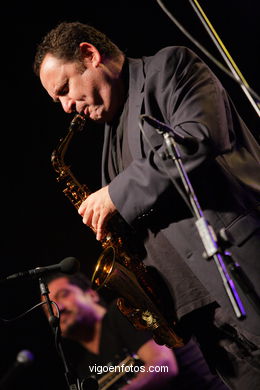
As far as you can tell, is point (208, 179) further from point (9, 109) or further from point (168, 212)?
point (9, 109)

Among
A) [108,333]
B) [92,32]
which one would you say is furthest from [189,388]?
[92,32]

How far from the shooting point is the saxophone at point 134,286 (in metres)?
2.68

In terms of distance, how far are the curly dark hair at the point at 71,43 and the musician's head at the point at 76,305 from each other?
3.65m

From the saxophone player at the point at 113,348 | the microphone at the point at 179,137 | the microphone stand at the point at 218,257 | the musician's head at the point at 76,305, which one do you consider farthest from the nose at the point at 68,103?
the musician's head at the point at 76,305

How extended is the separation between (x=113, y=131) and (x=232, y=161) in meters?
1.14

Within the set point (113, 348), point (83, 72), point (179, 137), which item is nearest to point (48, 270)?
point (179, 137)

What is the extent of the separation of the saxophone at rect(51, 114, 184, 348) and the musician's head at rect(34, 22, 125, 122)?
0.89 m

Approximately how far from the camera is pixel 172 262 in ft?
7.71

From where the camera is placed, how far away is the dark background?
4.16 metres

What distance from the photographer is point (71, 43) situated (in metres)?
2.89

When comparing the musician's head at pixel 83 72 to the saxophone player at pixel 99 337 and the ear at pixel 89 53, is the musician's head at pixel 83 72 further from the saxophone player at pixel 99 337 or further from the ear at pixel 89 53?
the saxophone player at pixel 99 337

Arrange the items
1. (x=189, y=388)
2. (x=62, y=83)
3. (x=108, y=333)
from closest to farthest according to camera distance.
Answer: (x=62, y=83)
(x=189, y=388)
(x=108, y=333)

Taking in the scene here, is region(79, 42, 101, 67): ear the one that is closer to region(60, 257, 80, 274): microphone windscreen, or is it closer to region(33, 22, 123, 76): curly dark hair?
region(33, 22, 123, 76): curly dark hair

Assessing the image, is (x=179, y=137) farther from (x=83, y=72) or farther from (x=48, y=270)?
(x=83, y=72)
